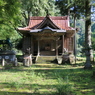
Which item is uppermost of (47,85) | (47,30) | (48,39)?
(47,30)

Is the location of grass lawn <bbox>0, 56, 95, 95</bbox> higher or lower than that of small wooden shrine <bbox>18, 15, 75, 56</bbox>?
lower

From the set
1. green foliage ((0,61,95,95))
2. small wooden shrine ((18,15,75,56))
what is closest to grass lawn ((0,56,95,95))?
green foliage ((0,61,95,95))

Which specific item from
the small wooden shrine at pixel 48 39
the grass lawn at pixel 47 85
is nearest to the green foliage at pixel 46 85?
the grass lawn at pixel 47 85

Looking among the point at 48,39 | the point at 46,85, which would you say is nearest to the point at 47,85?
the point at 46,85

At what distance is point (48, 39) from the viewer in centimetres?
1581

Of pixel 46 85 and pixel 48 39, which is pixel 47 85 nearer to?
pixel 46 85

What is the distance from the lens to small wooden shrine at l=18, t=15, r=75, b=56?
14.4 metres

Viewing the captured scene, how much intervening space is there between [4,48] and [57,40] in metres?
5.58

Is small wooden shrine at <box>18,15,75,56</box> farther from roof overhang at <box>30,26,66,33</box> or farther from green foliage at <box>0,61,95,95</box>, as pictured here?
green foliage at <box>0,61,95,95</box>

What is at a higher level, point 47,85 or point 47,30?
point 47,30

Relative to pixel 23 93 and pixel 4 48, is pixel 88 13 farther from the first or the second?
pixel 23 93

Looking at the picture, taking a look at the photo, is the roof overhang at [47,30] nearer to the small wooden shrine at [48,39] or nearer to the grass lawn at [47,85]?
the small wooden shrine at [48,39]

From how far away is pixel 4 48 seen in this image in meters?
13.4

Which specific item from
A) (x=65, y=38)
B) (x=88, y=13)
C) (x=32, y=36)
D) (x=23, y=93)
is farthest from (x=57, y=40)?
(x=23, y=93)
